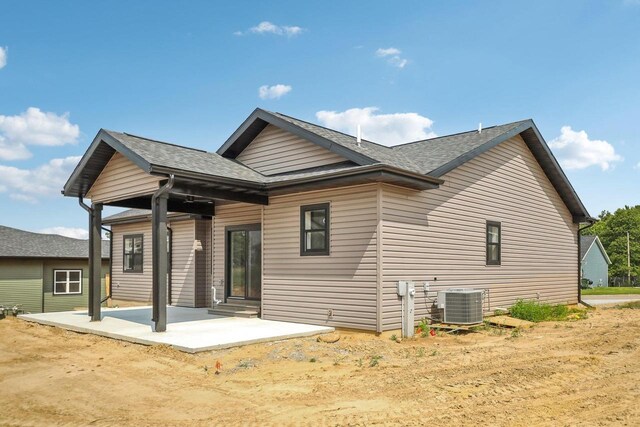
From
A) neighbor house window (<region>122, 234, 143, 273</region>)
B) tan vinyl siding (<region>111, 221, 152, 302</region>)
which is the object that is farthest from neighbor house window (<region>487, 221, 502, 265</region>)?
neighbor house window (<region>122, 234, 143, 273</region>)

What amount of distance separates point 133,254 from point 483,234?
12.6 m

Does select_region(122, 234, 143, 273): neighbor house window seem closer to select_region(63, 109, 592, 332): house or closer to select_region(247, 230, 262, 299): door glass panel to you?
select_region(63, 109, 592, 332): house

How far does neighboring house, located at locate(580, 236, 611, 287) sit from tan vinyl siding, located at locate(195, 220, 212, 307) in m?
40.0

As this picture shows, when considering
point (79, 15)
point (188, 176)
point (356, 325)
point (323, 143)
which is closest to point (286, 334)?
point (356, 325)

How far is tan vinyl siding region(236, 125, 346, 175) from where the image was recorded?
1259 centimetres

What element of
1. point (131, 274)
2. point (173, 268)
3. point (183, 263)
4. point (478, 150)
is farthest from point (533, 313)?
point (131, 274)

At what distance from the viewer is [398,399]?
604 centimetres

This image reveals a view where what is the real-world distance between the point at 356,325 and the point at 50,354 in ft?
19.1

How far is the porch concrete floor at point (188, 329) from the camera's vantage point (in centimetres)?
929

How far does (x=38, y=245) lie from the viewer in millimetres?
24047

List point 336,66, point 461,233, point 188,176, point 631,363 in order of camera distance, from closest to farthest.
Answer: point 631,363 → point 188,176 → point 461,233 → point 336,66

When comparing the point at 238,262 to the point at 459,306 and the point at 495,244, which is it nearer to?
the point at 459,306

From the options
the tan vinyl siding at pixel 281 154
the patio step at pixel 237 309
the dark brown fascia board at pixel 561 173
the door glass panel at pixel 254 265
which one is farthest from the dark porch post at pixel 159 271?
the dark brown fascia board at pixel 561 173

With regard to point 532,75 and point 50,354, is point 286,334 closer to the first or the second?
point 50,354
